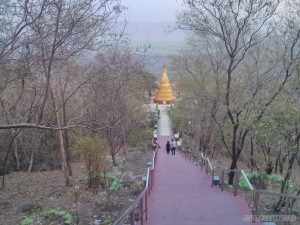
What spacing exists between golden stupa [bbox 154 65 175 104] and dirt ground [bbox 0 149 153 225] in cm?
3168

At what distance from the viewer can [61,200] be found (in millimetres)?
11727

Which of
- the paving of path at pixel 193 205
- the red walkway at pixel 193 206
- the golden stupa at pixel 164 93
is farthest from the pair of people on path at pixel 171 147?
the golden stupa at pixel 164 93

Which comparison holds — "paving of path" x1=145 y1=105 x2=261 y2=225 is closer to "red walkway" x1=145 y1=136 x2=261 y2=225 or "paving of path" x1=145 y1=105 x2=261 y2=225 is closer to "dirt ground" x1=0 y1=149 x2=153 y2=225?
"red walkway" x1=145 y1=136 x2=261 y2=225

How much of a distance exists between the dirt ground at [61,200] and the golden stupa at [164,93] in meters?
31.7

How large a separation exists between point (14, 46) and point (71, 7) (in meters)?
1.23

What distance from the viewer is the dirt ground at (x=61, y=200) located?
10.1 metres

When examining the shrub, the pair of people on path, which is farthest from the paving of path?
the pair of people on path

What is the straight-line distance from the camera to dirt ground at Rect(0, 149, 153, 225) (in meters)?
10.1

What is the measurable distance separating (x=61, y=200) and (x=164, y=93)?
36.6 m

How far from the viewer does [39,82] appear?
32.2 ft

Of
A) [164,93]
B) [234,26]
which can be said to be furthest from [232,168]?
[164,93]

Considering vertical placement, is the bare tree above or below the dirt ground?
above

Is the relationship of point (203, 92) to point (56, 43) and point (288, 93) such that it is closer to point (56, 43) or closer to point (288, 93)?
point (288, 93)

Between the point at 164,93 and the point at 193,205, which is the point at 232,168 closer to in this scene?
the point at 193,205
